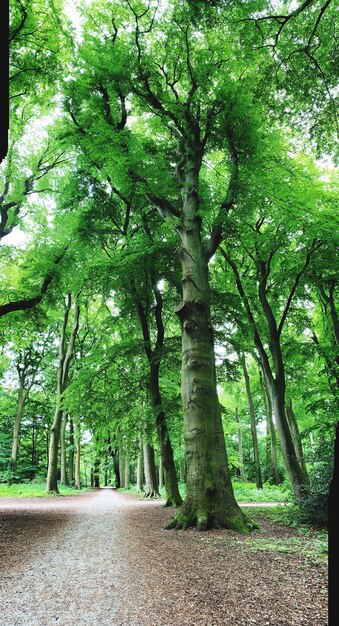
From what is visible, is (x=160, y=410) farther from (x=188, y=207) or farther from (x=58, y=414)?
(x=58, y=414)

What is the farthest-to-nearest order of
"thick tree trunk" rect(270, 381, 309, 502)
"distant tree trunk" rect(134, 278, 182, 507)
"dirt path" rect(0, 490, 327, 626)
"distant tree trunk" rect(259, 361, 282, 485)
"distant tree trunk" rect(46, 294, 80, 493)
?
1. "distant tree trunk" rect(259, 361, 282, 485)
2. "distant tree trunk" rect(46, 294, 80, 493)
3. "distant tree trunk" rect(134, 278, 182, 507)
4. "thick tree trunk" rect(270, 381, 309, 502)
5. "dirt path" rect(0, 490, 327, 626)

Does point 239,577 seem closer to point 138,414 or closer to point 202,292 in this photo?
point 202,292

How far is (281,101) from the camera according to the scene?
686 cm

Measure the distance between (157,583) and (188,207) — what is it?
7859 mm

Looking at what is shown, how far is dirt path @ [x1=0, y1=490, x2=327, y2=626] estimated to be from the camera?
3234mm

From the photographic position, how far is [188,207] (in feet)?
31.3

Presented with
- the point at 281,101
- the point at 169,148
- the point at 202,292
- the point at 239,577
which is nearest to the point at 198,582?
the point at 239,577

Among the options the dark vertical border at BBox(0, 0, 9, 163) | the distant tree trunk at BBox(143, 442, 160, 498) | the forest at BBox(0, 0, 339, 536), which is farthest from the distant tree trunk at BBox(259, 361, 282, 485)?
the dark vertical border at BBox(0, 0, 9, 163)

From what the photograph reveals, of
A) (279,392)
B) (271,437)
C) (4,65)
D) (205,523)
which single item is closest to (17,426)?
(271,437)

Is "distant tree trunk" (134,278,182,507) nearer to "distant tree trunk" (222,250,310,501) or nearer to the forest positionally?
the forest

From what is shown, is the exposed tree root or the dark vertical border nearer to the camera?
the dark vertical border

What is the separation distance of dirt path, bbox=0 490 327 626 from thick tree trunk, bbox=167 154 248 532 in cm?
61

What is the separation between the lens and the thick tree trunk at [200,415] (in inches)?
288

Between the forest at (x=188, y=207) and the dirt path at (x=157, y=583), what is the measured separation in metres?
1.77
